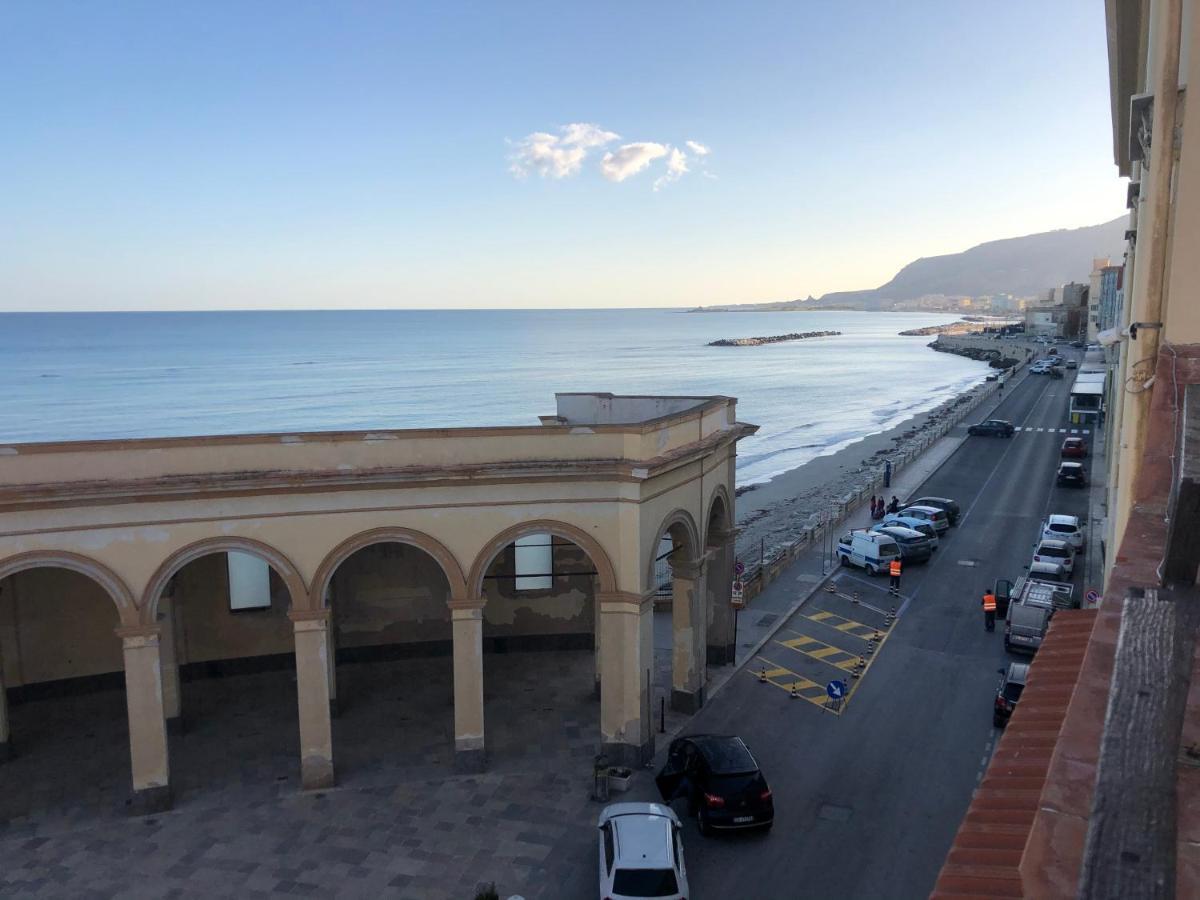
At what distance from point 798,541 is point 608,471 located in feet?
56.5

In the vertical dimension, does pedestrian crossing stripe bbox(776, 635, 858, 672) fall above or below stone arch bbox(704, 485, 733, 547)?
below

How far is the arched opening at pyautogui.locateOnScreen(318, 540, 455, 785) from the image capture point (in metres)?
19.3

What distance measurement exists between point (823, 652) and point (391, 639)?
10569 mm

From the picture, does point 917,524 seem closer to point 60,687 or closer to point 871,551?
point 871,551

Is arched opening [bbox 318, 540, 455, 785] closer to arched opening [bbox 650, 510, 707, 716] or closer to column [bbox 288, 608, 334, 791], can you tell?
column [bbox 288, 608, 334, 791]

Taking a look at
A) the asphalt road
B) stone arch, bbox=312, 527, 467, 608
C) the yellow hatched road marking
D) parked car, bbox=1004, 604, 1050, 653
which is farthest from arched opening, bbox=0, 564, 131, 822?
parked car, bbox=1004, 604, 1050, 653

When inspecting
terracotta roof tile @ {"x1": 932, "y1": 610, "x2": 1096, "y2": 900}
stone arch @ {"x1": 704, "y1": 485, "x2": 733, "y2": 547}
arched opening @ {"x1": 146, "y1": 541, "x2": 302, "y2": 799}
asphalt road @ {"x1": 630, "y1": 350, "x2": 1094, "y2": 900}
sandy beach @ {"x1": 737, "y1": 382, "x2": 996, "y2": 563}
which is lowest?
sandy beach @ {"x1": 737, "y1": 382, "x2": 996, "y2": 563}

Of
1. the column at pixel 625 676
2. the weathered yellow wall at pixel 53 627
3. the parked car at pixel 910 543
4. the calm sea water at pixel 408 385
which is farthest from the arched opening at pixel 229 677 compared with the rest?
the calm sea water at pixel 408 385

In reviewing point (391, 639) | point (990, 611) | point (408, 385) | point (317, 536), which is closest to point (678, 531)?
point (317, 536)

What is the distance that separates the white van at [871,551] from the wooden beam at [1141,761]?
86.4 ft

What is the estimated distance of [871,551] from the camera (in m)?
28.6

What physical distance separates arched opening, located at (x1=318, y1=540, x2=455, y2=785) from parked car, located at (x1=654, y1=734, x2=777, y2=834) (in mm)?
5598

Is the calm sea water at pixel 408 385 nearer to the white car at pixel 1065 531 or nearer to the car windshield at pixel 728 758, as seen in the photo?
the white car at pixel 1065 531

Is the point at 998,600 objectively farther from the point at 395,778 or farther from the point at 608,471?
A: the point at 395,778
